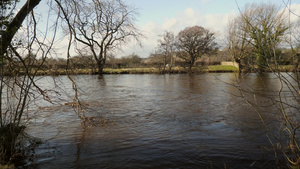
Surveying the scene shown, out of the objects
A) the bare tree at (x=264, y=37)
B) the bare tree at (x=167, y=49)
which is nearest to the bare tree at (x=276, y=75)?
the bare tree at (x=264, y=37)

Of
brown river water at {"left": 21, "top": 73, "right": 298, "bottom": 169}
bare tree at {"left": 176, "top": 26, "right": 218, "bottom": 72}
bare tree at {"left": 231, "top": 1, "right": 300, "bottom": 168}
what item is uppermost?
bare tree at {"left": 176, "top": 26, "right": 218, "bottom": 72}

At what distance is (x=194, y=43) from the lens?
136 ft

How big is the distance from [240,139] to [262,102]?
5309mm

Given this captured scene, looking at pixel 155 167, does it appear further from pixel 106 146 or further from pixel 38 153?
pixel 38 153

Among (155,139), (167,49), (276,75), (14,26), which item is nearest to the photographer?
(276,75)

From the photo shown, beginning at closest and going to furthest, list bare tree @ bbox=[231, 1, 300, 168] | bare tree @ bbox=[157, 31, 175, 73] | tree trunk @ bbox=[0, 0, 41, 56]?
1. bare tree @ bbox=[231, 1, 300, 168]
2. tree trunk @ bbox=[0, 0, 41, 56]
3. bare tree @ bbox=[157, 31, 175, 73]

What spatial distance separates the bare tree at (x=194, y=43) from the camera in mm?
41219

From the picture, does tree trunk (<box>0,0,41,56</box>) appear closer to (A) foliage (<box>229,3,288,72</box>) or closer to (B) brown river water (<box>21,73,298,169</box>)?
(B) brown river water (<box>21,73,298,169</box>)

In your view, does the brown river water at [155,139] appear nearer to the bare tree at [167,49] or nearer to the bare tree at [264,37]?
the bare tree at [264,37]

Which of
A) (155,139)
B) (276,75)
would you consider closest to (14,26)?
(155,139)

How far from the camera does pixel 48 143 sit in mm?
5418

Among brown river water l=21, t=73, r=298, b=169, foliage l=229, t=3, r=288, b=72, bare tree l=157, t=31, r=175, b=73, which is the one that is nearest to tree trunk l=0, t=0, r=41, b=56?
brown river water l=21, t=73, r=298, b=169

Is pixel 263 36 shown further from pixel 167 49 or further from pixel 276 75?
pixel 167 49

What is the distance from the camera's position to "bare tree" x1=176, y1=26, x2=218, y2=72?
41.2m
